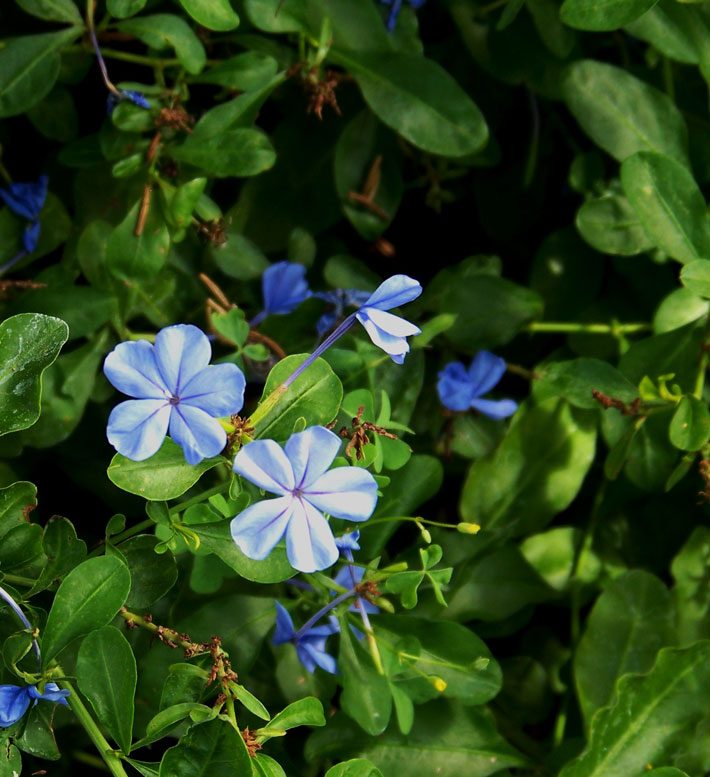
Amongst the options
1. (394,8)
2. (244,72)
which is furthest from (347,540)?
(394,8)

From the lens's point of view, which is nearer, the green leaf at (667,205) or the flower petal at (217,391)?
the flower petal at (217,391)

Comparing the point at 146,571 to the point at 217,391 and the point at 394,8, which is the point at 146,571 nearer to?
the point at 217,391

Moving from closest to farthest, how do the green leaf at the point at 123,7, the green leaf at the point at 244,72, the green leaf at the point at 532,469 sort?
the green leaf at the point at 123,7, the green leaf at the point at 244,72, the green leaf at the point at 532,469

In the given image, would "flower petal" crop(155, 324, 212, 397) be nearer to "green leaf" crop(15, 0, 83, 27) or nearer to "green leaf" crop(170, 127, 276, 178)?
"green leaf" crop(170, 127, 276, 178)

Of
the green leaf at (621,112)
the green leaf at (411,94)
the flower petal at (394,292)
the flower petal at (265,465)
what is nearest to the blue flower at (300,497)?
the flower petal at (265,465)

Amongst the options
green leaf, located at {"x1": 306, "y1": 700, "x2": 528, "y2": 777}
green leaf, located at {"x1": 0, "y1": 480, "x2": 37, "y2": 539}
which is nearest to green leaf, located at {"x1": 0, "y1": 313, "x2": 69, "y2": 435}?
green leaf, located at {"x1": 0, "y1": 480, "x2": 37, "y2": 539}

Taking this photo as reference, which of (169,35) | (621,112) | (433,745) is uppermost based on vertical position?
(169,35)

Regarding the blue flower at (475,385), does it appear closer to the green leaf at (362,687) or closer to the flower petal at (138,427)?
the green leaf at (362,687)
